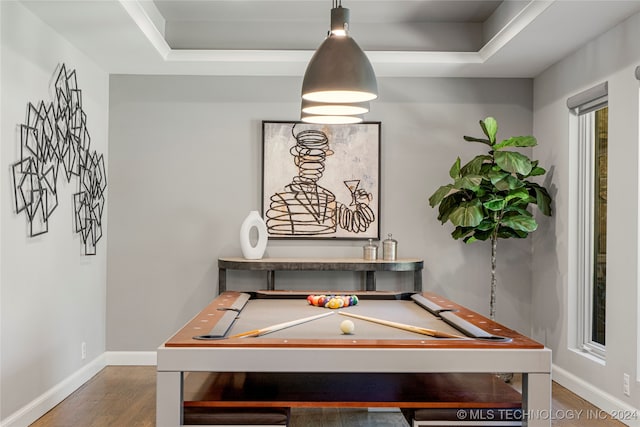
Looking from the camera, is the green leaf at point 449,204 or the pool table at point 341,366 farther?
the green leaf at point 449,204

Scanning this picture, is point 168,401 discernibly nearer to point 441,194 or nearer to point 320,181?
point 441,194

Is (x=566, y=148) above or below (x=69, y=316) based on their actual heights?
above

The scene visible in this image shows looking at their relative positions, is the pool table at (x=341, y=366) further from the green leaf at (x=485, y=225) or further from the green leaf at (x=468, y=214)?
the green leaf at (x=485, y=225)

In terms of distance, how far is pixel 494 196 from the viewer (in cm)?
495

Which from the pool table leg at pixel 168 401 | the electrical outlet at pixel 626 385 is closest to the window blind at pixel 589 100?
the electrical outlet at pixel 626 385

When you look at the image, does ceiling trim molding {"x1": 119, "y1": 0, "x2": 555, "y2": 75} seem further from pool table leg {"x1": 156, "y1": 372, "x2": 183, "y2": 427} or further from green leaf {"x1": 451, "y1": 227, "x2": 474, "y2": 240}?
pool table leg {"x1": 156, "y1": 372, "x2": 183, "y2": 427}

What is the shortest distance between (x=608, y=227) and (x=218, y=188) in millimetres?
3047

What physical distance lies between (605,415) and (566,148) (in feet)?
6.25

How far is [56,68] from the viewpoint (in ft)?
14.4

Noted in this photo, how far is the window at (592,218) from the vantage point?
460 cm

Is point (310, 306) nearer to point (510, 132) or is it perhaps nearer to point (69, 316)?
point (69, 316)

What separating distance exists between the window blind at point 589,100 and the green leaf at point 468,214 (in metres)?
0.95

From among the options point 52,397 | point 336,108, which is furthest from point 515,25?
point 52,397

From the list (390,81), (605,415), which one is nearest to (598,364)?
(605,415)
